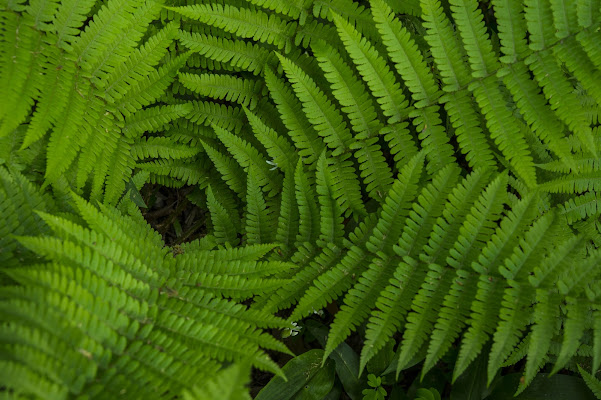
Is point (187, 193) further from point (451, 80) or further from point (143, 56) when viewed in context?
point (451, 80)

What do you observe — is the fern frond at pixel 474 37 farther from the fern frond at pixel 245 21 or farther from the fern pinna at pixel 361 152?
the fern frond at pixel 245 21

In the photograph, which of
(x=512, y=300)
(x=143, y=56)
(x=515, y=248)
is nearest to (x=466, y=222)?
(x=515, y=248)

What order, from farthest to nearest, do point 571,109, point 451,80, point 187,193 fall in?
point 187,193
point 451,80
point 571,109

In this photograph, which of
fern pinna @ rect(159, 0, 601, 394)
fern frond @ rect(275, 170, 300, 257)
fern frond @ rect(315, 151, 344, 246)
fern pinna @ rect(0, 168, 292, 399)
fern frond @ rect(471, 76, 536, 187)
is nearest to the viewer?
fern pinna @ rect(0, 168, 292, 399)

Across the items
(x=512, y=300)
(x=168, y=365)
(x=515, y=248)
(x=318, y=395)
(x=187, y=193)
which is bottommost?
(x=318, y=395)

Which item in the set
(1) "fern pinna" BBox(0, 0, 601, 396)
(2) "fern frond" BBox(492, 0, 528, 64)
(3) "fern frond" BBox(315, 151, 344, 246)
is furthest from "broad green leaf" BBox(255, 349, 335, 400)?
(2) "fern frond" BBox(492, 0, 528, 64)

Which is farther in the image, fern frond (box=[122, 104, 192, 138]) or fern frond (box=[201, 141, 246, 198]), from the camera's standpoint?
fern frond (box=[201, 141, 246, 198])

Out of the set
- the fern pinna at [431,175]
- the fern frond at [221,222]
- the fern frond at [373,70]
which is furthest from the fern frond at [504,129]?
the fern frond at [221,222]

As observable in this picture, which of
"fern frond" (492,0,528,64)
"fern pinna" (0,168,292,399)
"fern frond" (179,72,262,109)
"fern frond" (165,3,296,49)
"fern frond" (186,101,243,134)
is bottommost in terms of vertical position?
"fern pinna" (0,168,292,399)

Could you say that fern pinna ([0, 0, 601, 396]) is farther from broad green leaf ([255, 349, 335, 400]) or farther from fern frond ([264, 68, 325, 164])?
broad green leaf ([255, 349, 335, 400])
